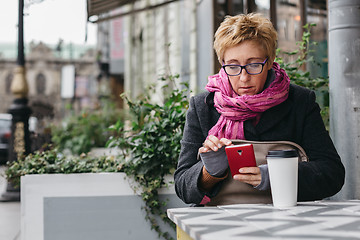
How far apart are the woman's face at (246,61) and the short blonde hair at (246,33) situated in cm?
2

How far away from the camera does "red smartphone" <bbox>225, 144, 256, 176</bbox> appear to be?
5.69 feet

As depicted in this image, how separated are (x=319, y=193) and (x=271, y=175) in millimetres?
406

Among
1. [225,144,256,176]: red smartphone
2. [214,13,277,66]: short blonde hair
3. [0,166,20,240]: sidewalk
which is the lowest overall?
[0,166,20,240]: sidewalk

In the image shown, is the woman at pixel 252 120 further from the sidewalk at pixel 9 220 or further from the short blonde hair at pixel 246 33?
the sidewalk at pixel 9 220

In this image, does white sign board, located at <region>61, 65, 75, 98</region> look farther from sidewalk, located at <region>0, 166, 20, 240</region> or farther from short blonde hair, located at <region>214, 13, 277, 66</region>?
short blonde hair, located at <region>214, 13, 277, 66</region>

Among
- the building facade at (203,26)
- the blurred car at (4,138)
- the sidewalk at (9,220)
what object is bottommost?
the sidewalk at (9,220)

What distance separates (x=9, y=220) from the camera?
5.45m

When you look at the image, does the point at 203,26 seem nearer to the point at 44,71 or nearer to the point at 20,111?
the point at 20,111

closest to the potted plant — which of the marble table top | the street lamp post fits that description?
the marble table top

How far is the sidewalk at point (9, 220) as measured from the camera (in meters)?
4.59

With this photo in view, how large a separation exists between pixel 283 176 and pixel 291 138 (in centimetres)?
48

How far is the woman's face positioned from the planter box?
4.64 feet

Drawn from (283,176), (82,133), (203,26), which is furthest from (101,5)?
(283,176)

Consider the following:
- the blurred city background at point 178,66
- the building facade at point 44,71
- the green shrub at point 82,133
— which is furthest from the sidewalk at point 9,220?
the building facade at point 44,71
